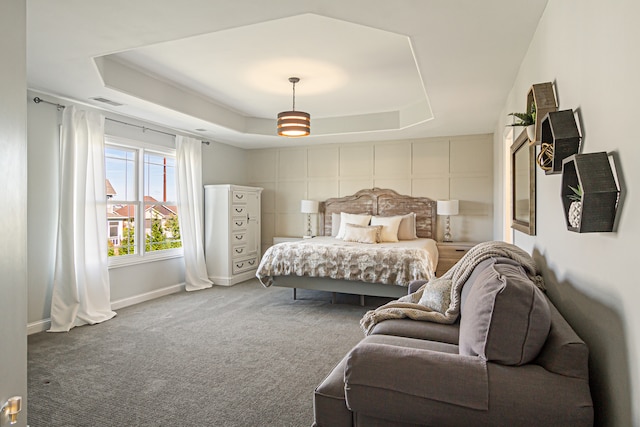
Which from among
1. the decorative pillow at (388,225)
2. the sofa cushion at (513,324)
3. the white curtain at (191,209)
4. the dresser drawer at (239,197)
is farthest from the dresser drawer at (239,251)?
the sofa cushion at (513,324)

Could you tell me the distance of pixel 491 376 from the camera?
4.13 feet

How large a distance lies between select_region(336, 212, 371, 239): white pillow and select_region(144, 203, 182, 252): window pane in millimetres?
2489

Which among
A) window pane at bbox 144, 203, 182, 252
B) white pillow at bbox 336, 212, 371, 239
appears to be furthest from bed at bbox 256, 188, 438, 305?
window pane at bbox 144, 203, 182, 252

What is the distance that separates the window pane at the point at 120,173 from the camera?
15.4ft

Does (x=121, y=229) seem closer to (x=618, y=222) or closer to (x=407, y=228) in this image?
(x=407, y=228)

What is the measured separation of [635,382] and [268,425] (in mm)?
1743

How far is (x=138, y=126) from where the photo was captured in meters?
4.98

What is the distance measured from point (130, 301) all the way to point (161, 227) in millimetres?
1134

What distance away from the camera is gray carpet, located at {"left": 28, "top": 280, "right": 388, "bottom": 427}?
226cm

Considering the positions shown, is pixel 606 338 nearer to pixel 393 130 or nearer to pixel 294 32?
pixel 294 32

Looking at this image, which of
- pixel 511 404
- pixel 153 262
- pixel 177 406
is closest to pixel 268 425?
pixel 177 406

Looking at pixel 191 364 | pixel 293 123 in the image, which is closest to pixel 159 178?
pixel 293 123

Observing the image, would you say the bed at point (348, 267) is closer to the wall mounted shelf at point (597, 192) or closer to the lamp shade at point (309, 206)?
the lamp shade at point (309, 206)

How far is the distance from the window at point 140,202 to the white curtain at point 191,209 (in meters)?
0.16
